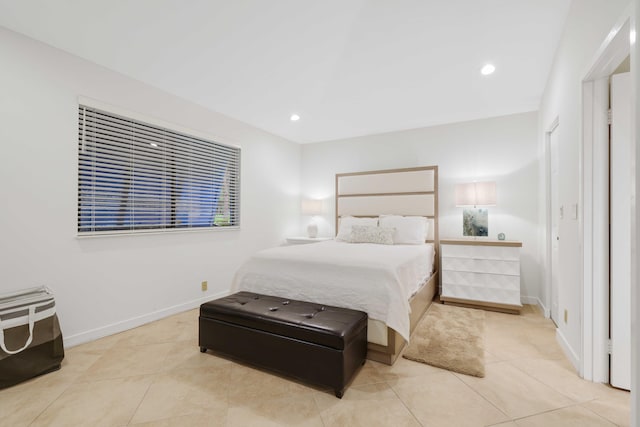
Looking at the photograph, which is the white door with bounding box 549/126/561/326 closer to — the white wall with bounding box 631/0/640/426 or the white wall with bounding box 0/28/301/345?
the white wall with bounding box 631/0/640/426

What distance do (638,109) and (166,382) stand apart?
2.89 meters

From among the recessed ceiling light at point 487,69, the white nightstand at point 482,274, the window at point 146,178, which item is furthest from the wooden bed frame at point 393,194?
the window at point 146,178

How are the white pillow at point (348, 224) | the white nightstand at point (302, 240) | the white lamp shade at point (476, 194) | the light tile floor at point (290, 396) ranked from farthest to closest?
the white nightstand at point (302, 240)
the white pillow at point (348, 224)
the white lamp shade at point (476, 194)
the light tile floor at point (290, 396)

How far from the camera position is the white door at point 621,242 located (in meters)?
1.78

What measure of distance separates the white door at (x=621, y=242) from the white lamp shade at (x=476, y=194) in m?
1.84

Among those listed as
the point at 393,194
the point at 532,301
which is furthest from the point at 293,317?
the point at 532,301

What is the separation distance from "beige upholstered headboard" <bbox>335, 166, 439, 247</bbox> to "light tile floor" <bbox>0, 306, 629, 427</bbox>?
87.5 inches

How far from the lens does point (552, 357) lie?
A: 89.1 inches

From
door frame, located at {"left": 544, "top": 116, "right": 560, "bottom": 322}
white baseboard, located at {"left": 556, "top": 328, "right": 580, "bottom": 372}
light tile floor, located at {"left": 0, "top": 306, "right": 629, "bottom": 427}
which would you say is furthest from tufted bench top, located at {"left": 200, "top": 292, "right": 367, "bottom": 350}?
door frame, located at {"left": 544, "top": 116, "right": 560, "bottom": 322}

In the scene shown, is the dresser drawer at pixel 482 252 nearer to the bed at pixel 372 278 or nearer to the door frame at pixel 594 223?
the bed at pixel 372 278

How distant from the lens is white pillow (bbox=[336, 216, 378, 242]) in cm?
414

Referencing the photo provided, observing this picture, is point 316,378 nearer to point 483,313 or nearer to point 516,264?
point 483,313

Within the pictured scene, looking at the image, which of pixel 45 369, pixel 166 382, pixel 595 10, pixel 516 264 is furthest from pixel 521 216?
pixel 45 369

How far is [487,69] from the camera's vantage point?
10.0ft
